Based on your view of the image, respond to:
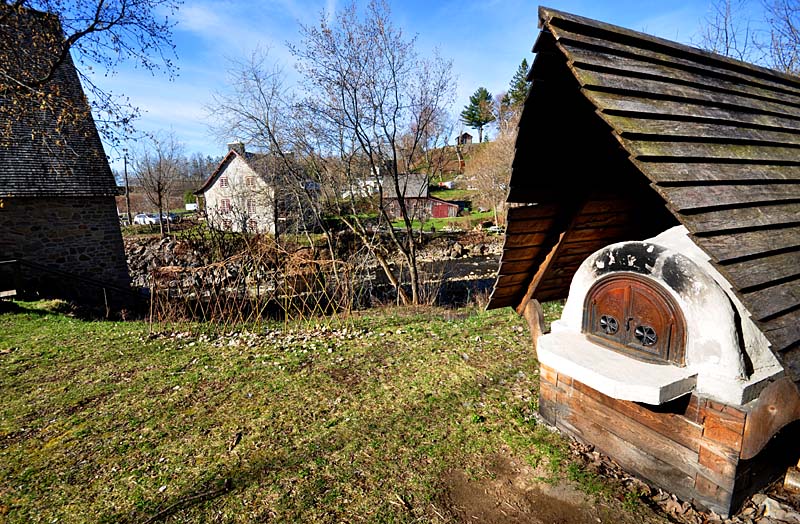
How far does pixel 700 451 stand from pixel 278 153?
1433 centimetres

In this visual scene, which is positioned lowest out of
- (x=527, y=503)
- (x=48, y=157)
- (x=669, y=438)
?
(x=527, y=503)

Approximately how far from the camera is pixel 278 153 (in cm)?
1420

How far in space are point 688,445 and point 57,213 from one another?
55.1 feet

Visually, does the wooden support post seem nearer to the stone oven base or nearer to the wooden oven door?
the wooden oven door

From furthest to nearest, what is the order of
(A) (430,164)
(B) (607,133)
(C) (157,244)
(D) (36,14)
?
1. (C) (157,244)
2. (A) (430,164)
3. (D) (36,14)
4. (B) (607,133)

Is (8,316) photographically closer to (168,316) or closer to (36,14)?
(168,316)

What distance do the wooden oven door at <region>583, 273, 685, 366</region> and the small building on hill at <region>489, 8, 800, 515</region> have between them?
0.01 metres

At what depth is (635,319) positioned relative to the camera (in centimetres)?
334

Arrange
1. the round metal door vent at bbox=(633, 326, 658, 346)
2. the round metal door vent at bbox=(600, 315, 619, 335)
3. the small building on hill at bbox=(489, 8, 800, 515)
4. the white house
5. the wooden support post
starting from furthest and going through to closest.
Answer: the white house
the wooden support post
the round metal door vent at bbox=(600, 315, 619, 335)
the round metal door vent at bbox=(633, 326, 658, 346)
the small building on hill at bbox=(489, 8, 800, 515)

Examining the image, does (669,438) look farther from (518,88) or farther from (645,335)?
(518,88)

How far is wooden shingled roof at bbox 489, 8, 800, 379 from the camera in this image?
211cm

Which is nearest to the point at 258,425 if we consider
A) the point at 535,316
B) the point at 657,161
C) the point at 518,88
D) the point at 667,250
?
the point at 535,316

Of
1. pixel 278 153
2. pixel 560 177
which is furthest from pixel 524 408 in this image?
pixel 278 153

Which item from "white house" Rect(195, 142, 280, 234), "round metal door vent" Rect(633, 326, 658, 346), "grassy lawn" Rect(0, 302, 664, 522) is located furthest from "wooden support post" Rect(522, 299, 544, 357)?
"white house" Rect(195, 142, 280, 234)
